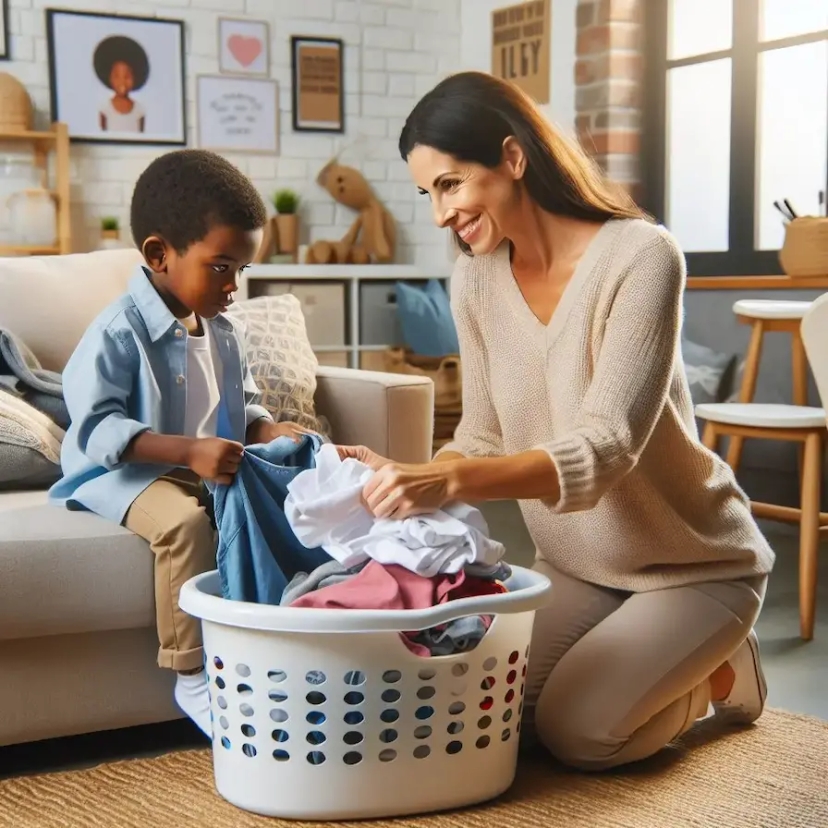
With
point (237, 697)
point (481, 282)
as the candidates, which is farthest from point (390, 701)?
point (481, 282)

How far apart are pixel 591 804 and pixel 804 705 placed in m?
0.66

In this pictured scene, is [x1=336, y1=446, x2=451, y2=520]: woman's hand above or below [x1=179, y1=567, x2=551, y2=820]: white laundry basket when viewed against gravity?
above

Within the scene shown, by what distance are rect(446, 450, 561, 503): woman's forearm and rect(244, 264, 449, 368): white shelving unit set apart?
10.2ft

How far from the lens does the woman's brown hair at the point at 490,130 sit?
5.27 feet

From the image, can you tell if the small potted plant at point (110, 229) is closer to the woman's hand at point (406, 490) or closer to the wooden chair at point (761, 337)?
the wooden chair at point (761, 337)

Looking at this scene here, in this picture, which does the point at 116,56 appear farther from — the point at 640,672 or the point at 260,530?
the point at 640,672

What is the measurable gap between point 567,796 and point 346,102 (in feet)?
12.8

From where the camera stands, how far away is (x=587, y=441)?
152 cm

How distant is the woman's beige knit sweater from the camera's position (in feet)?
5.11

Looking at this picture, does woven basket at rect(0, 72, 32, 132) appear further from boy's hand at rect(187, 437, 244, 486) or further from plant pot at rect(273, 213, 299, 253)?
boy's hand at rect(187, 437, 244, 486)

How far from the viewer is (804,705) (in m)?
2.09

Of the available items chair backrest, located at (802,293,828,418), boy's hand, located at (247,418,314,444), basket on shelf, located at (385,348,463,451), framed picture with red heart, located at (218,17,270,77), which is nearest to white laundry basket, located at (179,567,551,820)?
boy's hand, located at (247,418,314,444)

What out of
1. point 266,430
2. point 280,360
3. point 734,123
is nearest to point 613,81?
point 734,123

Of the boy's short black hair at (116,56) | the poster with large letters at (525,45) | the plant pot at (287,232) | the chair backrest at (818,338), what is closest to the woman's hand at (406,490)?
the chair backrest at (818,338)
